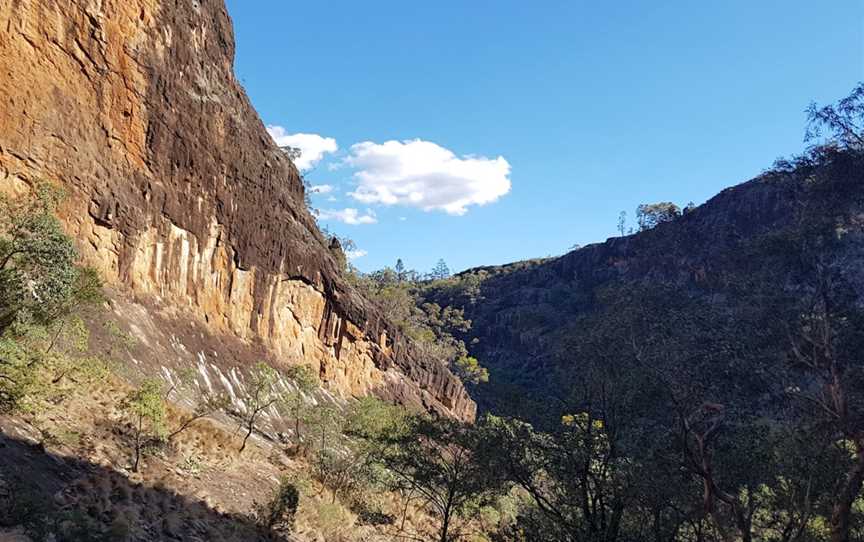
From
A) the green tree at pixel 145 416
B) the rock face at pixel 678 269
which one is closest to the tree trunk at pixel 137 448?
the green tree at pixel 145 416

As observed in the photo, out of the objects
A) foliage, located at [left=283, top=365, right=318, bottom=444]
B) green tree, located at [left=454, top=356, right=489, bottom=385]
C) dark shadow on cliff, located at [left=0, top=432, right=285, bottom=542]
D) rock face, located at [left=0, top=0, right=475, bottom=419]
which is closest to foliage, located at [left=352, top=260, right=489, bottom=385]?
green tree, located at [left=454, top=356, right=489, bottom=385]

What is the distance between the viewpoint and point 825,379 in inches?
519

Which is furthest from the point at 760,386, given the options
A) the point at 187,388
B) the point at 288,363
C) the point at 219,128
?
the point at 219,128

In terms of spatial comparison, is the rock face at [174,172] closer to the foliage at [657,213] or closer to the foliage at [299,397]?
the foliage at [299,397]

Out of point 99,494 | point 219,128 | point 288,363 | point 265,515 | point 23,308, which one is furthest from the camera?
point 288,363

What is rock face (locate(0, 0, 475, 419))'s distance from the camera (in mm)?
20578

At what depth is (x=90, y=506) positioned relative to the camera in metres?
10.5

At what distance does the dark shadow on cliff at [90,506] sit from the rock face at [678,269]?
9.13 meters

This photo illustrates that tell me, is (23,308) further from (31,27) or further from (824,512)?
(824,512)

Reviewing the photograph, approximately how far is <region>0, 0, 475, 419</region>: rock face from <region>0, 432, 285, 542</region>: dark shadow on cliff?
12.1m

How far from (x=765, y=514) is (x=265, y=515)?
50.0 feet

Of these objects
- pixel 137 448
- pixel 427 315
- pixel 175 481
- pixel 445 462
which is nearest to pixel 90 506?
pixel 137 448

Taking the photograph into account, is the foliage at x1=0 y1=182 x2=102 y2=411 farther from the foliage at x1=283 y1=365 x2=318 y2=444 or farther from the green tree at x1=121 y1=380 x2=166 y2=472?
the foliage at x1=283 y1=365 x2=318 y2=444

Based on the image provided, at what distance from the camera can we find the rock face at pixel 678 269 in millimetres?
14883
